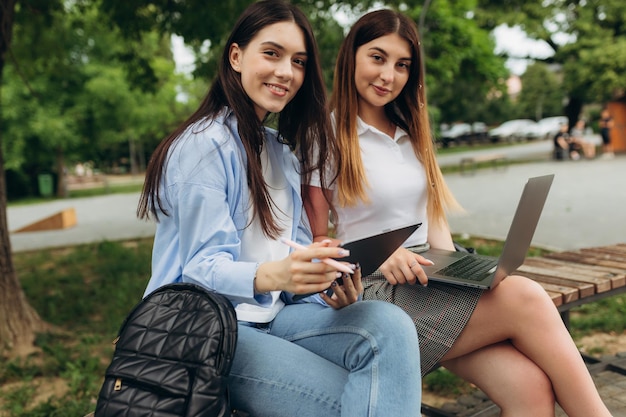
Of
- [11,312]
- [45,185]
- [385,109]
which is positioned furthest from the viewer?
[45,185]

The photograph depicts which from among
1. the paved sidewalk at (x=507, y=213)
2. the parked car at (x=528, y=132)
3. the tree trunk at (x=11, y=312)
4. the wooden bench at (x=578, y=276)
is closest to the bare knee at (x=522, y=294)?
the wooden bench at (x=578, y=276)

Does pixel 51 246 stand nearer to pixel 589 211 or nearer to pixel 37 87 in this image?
pixel 589 211

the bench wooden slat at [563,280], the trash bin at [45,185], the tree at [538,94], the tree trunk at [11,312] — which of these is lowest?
the trash bin at [45,185]

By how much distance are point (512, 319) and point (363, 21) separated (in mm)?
1250

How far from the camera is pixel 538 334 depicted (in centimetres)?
202

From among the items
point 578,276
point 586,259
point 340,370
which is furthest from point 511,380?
point 586,259

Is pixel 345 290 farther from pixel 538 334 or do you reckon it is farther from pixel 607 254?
pixel 607 254

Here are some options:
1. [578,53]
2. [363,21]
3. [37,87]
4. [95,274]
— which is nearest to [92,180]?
[37,87]

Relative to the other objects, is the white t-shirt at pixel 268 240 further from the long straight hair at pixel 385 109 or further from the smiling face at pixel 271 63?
the long straight hair at pixel 385 109

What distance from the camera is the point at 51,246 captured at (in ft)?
30.8

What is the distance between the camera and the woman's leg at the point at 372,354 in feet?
5.30

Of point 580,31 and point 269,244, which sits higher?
point 580,31

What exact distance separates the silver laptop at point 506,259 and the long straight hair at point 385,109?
35cm

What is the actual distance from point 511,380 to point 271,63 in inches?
49.6
